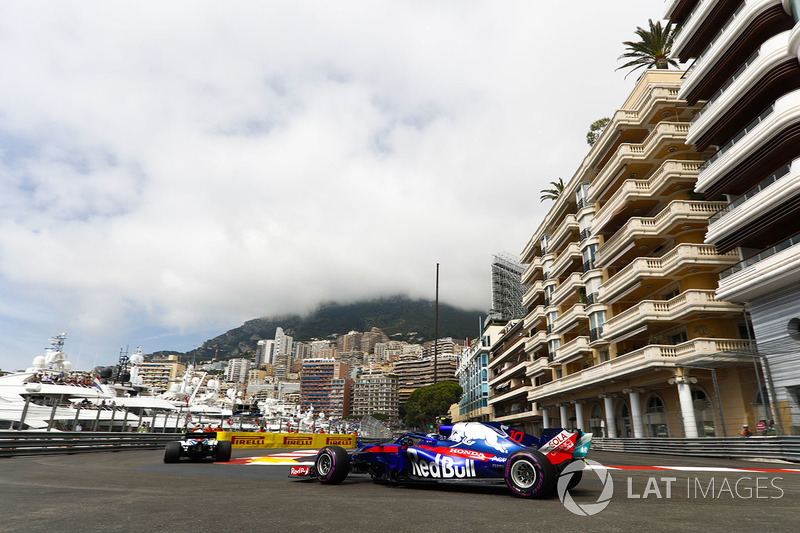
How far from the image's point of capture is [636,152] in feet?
107

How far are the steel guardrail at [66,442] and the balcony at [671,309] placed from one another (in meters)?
29.4

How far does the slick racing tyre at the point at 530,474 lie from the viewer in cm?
732

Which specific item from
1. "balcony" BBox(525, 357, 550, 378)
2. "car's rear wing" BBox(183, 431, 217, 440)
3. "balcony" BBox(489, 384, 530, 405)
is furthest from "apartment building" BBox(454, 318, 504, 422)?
"car's rear wing" BBox(183, 431, 217, 440)

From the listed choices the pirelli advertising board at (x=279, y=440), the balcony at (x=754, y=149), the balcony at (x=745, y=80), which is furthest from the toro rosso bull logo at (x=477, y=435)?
the pirelli advertising board at (x=279, y=440)

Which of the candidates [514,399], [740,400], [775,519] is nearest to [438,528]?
[775,519]

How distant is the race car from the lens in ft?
55.0

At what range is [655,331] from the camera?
31.6 m

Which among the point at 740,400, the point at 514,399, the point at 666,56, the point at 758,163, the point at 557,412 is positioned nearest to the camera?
the point at 758,163

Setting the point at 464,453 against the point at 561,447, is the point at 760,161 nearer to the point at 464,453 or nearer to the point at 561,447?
the point at 561,447

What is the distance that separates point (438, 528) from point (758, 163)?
82.3 feet

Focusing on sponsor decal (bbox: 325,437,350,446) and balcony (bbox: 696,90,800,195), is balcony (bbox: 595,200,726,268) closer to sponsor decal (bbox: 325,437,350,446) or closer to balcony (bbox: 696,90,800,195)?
balcony (bbox: 696,90,800,195)

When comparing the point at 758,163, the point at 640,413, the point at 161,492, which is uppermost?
the point at 758,163

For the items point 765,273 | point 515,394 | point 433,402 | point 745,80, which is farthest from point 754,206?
point 433,402

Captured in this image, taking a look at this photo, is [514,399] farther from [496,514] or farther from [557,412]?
[496,514]
